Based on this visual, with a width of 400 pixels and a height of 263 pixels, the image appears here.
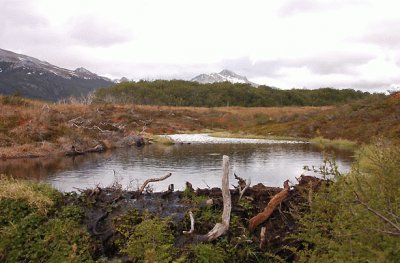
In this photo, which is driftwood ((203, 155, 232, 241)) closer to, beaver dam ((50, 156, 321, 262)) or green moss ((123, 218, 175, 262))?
beaver dam ((50, 156, 321, 262))

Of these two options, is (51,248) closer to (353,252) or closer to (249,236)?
(249,236)

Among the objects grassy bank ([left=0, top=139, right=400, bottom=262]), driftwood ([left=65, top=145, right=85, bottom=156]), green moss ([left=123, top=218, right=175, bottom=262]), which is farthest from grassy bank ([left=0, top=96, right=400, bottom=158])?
green moss ([left=123, top=218, right=175, bottom=262])

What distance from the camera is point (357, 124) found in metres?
67.4

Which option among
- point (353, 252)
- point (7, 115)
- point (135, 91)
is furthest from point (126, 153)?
point (135, 91)

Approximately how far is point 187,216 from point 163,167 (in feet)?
70.6

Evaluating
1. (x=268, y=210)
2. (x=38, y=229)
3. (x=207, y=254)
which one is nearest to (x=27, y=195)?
(x=38, y=229)

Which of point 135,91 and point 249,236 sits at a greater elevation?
point 135,91

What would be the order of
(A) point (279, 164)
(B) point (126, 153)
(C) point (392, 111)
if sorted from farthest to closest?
1. (C) point (392, 111)
2. (B) point (126, 153)
3. (A) point (279, 164)

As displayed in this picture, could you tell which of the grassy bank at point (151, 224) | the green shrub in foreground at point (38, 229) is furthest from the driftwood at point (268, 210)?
the green shrub in foreground at point (38, 229)

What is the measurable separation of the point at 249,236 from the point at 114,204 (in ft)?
17.4

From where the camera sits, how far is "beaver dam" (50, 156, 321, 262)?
42.5 feet

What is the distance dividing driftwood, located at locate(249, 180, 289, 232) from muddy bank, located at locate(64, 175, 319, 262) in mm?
190

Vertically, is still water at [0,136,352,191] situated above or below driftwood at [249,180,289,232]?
below

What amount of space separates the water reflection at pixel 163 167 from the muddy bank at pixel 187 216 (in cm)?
857
